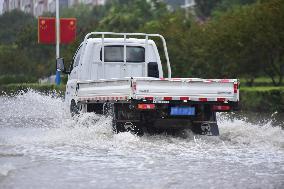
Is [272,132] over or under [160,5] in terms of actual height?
under

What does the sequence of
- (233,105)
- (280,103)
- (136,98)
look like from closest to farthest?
(136,98), (233,105), (280,103)

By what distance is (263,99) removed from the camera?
27.2 metres

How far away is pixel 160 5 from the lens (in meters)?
81.6

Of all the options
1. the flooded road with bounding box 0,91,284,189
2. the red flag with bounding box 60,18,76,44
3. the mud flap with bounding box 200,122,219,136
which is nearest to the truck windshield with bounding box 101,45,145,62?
the flooded road with bounding box 0,91,284,189

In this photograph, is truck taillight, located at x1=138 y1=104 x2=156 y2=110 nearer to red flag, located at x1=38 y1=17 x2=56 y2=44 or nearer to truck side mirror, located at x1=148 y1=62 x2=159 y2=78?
truck side mirror, located at x1=148 y1=62 x2=159 y2=78

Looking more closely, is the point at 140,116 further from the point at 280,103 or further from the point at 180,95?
the point at 280,103

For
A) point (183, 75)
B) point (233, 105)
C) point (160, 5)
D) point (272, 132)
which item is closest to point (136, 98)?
point (233, 105)

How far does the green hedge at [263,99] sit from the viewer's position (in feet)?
85.2

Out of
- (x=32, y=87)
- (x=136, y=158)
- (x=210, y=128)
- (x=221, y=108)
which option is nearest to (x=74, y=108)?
(x=210, y=128)

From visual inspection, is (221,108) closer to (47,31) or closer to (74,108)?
(74,108)

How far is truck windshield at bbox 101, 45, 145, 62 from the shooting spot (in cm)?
1677

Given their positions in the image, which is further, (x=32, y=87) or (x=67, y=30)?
(x=67, y=30)

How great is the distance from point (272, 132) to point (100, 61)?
14.1 feet

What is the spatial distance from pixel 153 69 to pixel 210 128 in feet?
10.5
